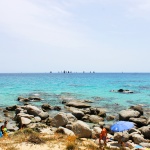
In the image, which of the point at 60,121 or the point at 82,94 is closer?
the point at 60,121

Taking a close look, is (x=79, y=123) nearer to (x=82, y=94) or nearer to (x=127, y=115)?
(x=127, y=115)

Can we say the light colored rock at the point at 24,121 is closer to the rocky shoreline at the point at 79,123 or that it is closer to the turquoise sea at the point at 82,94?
the rocky shoreline at the point at 79,123

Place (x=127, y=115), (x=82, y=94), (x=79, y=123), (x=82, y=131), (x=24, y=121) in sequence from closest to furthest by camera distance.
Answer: (x=82, y=131), (x=79, y=123), (x=24, y=121), (x=127, y=115), (x=82, y=94)

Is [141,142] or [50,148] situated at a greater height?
[50,148]

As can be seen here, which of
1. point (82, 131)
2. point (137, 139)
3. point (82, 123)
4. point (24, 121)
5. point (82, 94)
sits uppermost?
point (82, 123)

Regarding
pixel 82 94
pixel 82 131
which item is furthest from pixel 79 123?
pixel 82 94

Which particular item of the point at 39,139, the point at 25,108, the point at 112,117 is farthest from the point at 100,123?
the point at 39,139

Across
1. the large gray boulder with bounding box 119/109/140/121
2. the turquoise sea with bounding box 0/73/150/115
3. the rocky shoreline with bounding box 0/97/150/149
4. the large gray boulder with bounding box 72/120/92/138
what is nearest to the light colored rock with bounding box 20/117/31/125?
→ the rocky shoreline with bounding box 0/97/150/149

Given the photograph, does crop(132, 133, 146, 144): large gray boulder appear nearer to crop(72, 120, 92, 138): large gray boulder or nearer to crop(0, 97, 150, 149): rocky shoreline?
crop(0, 97, 150, 149): rocky shoreline

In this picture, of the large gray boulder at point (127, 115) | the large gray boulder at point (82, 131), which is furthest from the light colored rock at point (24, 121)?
the large gray boulder at point (127, 115)

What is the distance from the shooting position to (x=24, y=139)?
14.9 metres

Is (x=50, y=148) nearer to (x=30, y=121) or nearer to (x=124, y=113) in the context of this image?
(x=30, y=121)

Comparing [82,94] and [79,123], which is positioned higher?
[79,123]

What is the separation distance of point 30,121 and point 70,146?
41.1 ft
